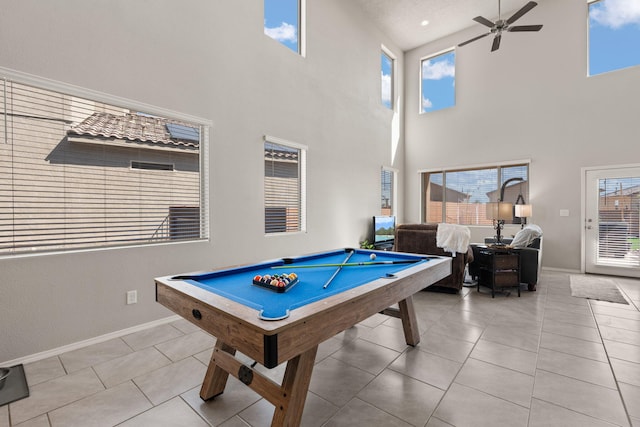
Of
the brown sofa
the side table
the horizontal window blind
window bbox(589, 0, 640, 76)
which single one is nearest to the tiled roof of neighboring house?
the brown sofa

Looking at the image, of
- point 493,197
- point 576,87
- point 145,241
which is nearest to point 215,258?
point 145,241

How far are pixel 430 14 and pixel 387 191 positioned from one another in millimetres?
3788

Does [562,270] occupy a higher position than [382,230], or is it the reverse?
[382,230]

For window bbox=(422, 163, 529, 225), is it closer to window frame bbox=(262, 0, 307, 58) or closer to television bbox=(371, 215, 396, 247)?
television bbox=(371, 215, 396, 247)

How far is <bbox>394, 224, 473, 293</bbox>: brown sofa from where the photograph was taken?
157 inches

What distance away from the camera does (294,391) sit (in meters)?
1.41

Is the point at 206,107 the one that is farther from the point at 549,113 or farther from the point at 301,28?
the point at 549,113

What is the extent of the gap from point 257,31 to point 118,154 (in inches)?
98.8

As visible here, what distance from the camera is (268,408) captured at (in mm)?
1759

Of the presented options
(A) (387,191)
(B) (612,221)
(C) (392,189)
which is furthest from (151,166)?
(B) (612,221)

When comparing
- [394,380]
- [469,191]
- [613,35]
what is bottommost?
[394,380]

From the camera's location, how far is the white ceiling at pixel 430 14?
5.77 metres

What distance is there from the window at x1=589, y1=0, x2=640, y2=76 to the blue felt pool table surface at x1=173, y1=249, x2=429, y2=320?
5776 mm

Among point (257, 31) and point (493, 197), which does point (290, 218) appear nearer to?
point (257, 31)
